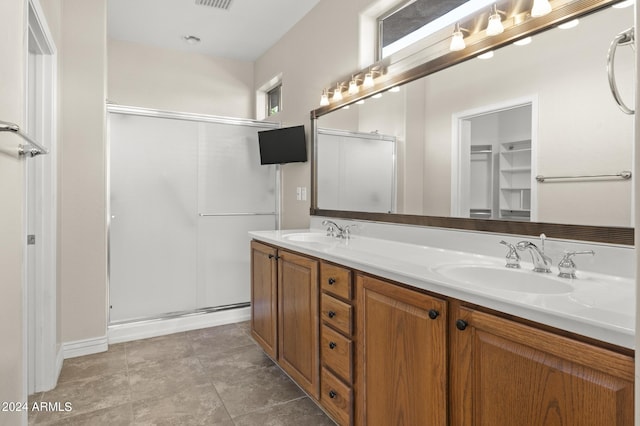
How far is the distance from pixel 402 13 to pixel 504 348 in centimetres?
211

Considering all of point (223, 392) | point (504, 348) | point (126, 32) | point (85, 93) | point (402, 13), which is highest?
point (126, 32)

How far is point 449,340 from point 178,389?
1.76 meters

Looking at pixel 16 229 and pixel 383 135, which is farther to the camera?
pixel 383 135

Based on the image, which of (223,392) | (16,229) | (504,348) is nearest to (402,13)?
(504,348)

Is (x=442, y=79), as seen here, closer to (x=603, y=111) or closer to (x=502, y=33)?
(x=502, y=33)

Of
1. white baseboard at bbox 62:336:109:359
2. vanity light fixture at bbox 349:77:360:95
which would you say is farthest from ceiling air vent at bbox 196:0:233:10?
white baseboard at bbox 62:336:109:359

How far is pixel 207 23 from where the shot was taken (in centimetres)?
336

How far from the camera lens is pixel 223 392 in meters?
2.15

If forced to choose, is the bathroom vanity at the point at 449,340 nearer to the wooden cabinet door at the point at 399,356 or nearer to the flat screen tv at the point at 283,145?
the wooden cabinet door at the point at 399,356

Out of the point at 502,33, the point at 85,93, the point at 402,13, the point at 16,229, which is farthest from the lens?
the point at 85,93

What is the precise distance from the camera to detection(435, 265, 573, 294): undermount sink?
118 cm

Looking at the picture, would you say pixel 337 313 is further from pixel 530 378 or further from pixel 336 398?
pixel 530 378

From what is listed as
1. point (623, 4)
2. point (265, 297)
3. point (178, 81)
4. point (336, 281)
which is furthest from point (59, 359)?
point (623, 4)

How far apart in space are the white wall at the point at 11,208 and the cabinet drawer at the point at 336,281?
1.21m
